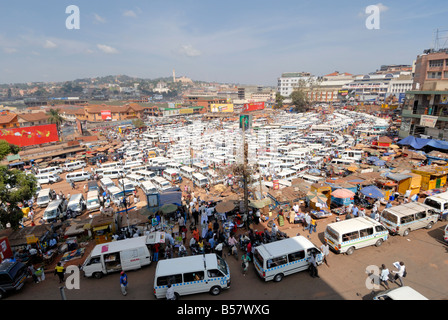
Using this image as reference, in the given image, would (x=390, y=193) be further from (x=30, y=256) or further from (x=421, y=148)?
(x=30, y=256)

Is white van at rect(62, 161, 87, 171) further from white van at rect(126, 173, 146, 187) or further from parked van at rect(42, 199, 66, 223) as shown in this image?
parked van at rect(42, 199, 66, 223)

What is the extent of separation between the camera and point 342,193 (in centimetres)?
1388

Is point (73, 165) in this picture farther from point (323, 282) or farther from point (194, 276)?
point (323, 282)

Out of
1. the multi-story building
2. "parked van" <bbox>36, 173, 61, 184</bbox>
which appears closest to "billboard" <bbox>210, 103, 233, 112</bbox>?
the multi-story building

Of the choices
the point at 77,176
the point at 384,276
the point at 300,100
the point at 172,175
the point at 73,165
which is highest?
the point at 300,100

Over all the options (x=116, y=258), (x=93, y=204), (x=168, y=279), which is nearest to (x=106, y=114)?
(x=93, y=204)

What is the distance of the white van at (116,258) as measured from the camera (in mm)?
9305

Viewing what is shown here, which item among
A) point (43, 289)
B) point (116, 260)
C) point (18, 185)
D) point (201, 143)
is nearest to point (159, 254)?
point (116, 260)

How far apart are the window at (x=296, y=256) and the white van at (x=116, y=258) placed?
5.65 meters

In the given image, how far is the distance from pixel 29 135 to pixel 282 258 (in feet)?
122

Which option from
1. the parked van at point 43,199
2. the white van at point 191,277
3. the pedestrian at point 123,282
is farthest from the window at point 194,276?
the parked van at point 43,199

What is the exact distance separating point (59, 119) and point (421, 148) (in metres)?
60.0

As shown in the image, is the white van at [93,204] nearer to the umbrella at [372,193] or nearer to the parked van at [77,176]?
the parked van at [77,176]

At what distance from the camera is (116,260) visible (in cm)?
948
